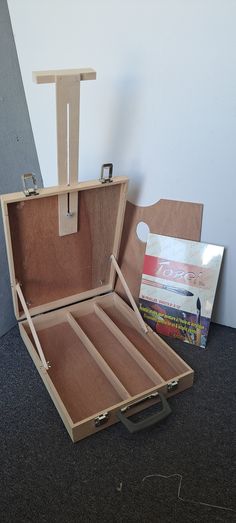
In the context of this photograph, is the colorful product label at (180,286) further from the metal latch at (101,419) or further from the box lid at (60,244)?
the metal latch at (101,419)

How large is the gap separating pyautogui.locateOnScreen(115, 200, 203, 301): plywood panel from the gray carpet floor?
426 millimetres

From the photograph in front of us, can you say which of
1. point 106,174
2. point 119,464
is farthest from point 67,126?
point 119,464

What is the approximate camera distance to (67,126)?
920mm

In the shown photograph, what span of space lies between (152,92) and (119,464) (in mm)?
996

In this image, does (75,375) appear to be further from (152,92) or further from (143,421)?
(152,92)

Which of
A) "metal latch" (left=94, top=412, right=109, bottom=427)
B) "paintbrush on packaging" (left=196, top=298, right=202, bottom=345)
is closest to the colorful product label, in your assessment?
"paintbrush on packaging" (left=196, top=298, right=202, bottom=345)

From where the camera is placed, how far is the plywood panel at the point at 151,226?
1187 millimetres

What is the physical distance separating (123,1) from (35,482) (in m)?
1.24

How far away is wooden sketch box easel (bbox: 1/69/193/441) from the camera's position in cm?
94

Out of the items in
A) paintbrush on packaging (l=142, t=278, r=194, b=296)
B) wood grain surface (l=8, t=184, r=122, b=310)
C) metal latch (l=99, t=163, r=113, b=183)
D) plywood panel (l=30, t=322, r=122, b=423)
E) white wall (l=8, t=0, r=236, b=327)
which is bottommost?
plywood panel (l=30, t=322, r=122, b=423)

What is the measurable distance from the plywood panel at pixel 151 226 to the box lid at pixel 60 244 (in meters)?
0.08

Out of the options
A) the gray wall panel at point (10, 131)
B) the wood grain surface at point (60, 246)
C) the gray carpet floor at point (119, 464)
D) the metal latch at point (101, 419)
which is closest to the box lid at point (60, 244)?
the wood grain surface at point (60, 246)

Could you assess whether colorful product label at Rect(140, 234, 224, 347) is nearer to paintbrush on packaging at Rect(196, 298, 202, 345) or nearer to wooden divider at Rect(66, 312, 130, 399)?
paintbrush on packaging at Rect(196, 298, 202, 345)

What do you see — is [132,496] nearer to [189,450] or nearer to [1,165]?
[189,450]
